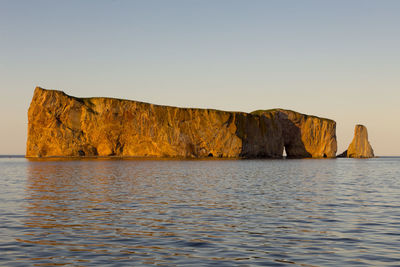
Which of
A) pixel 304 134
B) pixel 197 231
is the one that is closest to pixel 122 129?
pixel 304 134

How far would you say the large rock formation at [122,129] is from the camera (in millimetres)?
140625

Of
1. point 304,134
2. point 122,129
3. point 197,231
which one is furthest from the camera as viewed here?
point 304,134

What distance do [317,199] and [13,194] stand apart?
19.0 metres

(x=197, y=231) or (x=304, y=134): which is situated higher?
(x=304, y=134)

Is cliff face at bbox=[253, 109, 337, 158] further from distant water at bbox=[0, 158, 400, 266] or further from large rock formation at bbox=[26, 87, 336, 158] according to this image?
distant water at bbox=[0, 158, 400, 266]

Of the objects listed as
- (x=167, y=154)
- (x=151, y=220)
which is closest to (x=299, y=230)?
(x=151, y=220)

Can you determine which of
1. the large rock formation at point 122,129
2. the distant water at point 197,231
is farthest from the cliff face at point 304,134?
the distant water at point 197,231

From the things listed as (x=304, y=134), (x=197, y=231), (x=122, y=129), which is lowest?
(x=197, y=231)

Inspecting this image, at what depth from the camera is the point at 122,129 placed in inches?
5625

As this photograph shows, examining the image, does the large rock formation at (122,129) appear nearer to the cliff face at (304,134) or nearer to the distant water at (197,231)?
the cliff face at (304,134)

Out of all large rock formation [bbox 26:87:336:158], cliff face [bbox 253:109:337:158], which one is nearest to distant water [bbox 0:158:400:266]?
large rock formation [bbox 26:87:336:158]

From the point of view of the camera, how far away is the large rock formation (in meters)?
141

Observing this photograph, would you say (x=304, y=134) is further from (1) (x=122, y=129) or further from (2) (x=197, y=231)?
(2) (x=197, y=231)

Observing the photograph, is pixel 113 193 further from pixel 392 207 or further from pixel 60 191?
pixel 392 207
